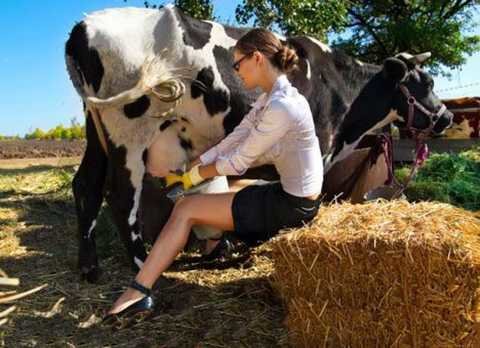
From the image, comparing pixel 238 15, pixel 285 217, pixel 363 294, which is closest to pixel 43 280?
pixel 285 217

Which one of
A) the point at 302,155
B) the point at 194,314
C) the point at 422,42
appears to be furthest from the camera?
the point at 422,42

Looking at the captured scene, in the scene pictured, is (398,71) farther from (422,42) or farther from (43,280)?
(422,42)

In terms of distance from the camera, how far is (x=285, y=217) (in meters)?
3.67

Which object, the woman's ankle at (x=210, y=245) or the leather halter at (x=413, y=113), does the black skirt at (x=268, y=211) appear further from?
the leather halter at (x=413, y=113)

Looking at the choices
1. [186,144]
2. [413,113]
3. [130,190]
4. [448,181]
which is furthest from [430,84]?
[130,190]

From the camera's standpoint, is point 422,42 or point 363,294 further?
point 422,42

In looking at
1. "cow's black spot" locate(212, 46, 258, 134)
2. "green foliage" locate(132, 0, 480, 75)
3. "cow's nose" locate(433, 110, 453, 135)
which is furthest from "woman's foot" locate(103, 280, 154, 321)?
"green foliage" locate(132, 0, 480, 75)

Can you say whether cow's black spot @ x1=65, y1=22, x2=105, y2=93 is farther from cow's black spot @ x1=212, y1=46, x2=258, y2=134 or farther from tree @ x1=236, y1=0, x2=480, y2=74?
tree @ x1=236, y1=0, x2=480, y2=74

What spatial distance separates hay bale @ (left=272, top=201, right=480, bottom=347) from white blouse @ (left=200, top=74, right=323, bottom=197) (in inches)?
13.2

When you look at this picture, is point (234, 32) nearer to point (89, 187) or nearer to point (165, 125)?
point (165, 125)

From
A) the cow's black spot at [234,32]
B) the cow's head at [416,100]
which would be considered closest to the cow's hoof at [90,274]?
the cow's black spot at [234,32]

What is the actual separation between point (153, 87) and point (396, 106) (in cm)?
301

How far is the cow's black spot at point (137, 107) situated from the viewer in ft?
16.2

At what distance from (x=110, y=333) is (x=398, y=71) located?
4.28 m
